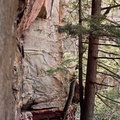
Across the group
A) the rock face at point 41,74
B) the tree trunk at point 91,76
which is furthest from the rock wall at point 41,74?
the tree trunk at point 91,76

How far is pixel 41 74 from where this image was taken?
6.39m

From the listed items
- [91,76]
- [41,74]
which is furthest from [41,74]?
[91,76]

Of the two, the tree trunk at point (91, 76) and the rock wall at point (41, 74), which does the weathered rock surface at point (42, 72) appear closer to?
the rock wall at point (41, 74)

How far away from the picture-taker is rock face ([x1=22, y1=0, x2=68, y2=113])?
6.02 metres

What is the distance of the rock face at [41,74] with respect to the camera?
602 centimetres

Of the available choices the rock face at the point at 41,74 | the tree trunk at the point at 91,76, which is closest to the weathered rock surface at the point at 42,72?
the rock face at the point at 41,74

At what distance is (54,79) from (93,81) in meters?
2.21

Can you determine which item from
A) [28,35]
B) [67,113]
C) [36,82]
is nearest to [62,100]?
[67,113]

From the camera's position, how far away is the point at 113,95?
15.5 feet

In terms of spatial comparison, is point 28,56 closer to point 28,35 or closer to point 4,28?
point 28,35

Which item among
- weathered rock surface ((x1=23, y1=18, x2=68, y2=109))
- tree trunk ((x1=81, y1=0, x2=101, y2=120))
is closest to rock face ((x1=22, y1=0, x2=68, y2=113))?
weathered rock surface ((x1=23, y1=18, x2=68, y2=109))

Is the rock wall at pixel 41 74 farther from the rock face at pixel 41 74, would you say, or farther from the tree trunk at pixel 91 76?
the tree trunk at pixel 91 76

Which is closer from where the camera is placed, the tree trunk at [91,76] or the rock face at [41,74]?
the tree trunk at [91,76]

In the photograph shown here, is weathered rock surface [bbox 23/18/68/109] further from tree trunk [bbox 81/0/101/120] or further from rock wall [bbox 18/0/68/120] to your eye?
tree trunk [bbox 81/0/101/120]
